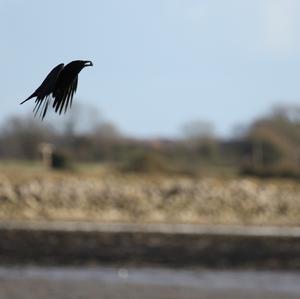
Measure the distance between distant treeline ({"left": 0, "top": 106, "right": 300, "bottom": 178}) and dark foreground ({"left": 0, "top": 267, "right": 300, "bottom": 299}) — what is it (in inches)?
1142

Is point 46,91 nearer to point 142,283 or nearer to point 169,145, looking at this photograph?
point 142,283

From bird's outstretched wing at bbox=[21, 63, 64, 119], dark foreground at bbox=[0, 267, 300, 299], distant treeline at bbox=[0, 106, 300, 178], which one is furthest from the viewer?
distant treeline at bbox=[0, 106, 300, 178]

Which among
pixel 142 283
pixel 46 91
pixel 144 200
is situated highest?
pixel 46 91

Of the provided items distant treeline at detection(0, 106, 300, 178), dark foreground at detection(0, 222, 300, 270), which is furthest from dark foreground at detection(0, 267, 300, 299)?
distant treeline at detection(0, 106, 300, 178)

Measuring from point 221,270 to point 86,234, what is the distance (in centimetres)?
698

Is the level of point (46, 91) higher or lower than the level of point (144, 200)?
higher

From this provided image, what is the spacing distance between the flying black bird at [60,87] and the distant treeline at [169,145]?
47.7m

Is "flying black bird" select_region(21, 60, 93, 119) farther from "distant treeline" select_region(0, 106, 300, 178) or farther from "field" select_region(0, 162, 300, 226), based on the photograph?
"distant treeline" select_region(0, 106, 300, 178)

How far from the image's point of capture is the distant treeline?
54.6 metres

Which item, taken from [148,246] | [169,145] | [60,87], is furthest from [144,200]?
[60,87]

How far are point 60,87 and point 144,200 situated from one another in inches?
1355

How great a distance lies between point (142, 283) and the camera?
64.1 ft

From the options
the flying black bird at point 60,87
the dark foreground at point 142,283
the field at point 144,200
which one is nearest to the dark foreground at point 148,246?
the dark foreground at point 142,283

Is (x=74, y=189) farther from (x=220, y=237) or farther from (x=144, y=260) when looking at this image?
(x=144, y=260)
